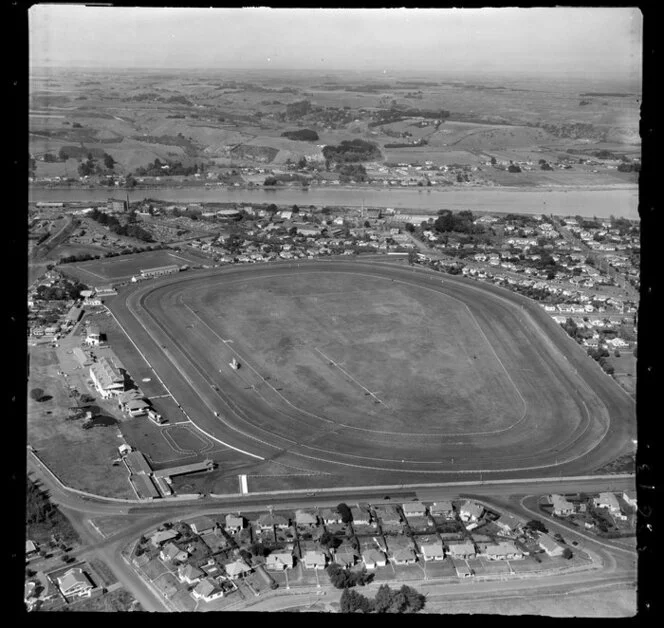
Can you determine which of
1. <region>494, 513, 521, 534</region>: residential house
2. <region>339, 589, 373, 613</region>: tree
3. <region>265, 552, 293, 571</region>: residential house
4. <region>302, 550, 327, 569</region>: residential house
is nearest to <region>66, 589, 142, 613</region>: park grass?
<region>265, 552, 293, 571</region>: residential house

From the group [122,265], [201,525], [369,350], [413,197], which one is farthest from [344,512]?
[413,197]

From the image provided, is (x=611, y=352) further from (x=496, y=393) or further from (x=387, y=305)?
(x=387, y=305)

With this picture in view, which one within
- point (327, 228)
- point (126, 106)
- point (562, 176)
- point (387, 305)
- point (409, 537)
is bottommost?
point (409, 537)

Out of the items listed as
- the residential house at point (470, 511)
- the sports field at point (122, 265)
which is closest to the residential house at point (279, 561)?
the residential house at point (470, 511)

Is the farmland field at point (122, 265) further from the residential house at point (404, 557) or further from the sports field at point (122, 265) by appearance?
the residential house at point (404, 557)

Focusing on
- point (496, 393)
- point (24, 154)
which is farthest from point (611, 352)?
point (24, 154)

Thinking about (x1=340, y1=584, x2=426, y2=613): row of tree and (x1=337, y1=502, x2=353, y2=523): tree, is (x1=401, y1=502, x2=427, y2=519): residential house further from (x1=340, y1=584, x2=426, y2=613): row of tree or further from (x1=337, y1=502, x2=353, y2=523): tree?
(x1=340, y1=584, x2=426, y2=613): row of tree

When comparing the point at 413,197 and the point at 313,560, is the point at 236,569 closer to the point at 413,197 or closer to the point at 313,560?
the point at 313,560
